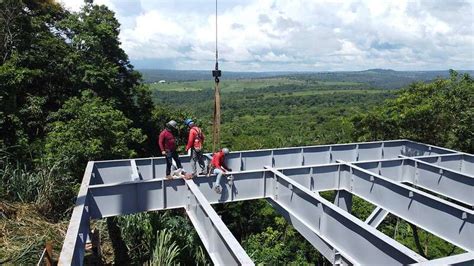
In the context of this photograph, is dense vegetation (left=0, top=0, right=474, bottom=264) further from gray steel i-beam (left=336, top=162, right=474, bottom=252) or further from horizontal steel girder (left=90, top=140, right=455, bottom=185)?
gray steel i-beam (left=336, top=162, right=474, bottom=252)

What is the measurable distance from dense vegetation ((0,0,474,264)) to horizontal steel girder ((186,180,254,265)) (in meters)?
2.61

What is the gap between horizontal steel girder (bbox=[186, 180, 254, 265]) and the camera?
19.5 ft

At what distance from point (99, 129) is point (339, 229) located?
11403 millimetres

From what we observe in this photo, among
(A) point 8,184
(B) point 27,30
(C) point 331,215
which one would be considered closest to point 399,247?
(C) point 331,215

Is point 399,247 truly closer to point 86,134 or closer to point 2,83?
point 86,134

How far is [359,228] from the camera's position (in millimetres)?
6918

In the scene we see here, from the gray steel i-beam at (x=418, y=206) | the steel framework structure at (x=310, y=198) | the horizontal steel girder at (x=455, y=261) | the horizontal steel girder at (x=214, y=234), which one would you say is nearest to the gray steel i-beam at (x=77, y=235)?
the steel framework structure at (x=310, y=198)

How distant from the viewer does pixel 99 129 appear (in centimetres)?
1563

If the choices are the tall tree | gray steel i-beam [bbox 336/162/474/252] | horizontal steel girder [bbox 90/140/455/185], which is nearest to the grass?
horizontal steel girder [bbox 90/140/455/185]

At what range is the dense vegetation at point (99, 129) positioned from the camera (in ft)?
37.2

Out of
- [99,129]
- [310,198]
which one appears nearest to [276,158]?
[310,198]

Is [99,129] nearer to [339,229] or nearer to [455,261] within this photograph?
[339,229]

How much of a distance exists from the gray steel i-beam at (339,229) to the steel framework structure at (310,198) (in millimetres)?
18

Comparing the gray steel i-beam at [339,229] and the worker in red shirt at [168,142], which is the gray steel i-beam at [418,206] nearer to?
the gray steel i-beam at [339,229]
